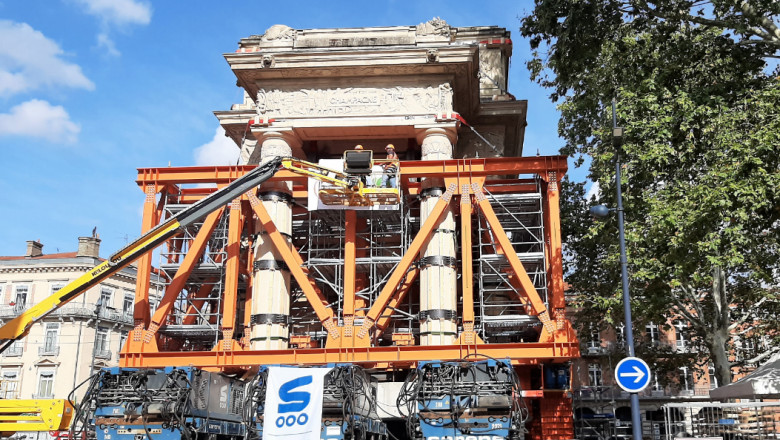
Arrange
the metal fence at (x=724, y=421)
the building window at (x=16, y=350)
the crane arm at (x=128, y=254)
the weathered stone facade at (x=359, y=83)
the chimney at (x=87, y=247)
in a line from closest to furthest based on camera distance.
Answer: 1. the metal fence at (x=724, y=421)
2. the crane arm at (x=128, y=254)
3. the weathered stone facade at (x=359, y=83)
4. the building window at (x=16, y=350)
5. the chimney at (x=87, y=247)

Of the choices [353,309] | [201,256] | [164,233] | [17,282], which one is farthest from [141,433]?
[17,282]

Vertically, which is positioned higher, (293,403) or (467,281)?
(467,281)

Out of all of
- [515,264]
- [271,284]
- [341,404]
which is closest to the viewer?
[341,404]

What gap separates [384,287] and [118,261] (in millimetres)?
9310

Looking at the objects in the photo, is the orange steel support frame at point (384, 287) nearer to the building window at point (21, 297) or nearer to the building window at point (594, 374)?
the building window at point (594, 374)

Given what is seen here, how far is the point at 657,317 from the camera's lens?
27.7 metres

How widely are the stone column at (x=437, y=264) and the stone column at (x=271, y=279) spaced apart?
202 inches

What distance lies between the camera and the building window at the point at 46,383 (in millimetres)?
52588

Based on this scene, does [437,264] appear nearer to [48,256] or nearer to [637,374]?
[637,374]

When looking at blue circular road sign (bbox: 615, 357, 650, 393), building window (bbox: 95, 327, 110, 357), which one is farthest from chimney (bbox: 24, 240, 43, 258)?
blue circular road sign (bbox: 615, 357, 650, 393)

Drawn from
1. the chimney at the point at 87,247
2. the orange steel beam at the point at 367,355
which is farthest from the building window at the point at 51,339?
the orange steel beam at the point at 367,355

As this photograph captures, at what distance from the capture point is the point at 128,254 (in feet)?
77.2

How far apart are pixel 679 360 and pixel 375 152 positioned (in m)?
18.2

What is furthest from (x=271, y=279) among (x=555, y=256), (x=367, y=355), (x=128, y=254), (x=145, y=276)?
(x=555, y=256)
